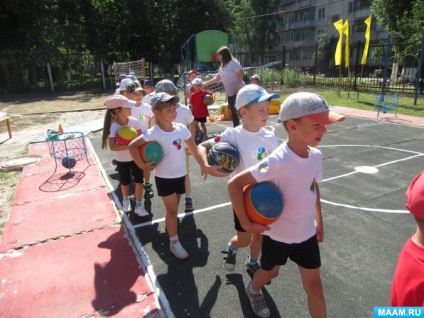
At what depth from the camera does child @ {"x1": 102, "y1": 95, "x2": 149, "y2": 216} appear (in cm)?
457

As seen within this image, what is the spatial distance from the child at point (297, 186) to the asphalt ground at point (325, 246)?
30.5 inches

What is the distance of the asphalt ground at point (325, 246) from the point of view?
10.1 ft

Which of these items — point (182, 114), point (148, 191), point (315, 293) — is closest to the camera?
point (315, 293)

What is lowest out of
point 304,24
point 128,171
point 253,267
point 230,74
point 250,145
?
point 253,267

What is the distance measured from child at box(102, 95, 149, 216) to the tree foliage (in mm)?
19594

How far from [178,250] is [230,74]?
16.1 feet

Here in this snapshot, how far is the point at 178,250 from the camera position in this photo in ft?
12.5

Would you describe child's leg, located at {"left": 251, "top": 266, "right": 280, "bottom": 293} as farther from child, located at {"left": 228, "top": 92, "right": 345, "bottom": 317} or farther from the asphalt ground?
the asphalt ground

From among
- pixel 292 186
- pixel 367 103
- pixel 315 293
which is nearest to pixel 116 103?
pixel 292 186

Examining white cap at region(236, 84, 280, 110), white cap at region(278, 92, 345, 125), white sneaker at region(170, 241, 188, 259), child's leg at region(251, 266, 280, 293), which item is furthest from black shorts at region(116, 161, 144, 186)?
white cap at region(278, 92, 345, 125)

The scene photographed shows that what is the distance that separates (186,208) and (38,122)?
38.5 ft

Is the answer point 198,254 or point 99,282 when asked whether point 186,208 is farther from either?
point 99,282

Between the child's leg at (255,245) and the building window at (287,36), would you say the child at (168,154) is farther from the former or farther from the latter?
the building window at (287,36)

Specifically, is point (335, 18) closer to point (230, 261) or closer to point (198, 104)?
point (198, 104)
